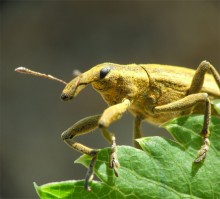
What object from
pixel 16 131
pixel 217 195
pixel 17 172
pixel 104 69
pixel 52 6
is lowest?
pixel 17 172

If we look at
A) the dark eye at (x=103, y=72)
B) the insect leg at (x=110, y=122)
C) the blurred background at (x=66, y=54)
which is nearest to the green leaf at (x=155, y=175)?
the insect leg at (x=110, y=122)

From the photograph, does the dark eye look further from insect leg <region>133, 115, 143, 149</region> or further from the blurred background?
the blurred background

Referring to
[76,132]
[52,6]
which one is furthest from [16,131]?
[76,132]

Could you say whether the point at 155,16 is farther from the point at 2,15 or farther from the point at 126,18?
the point at 2,15

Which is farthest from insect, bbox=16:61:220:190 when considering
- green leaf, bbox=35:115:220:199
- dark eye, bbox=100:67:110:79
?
green leaf, bbox=35:115:220:199

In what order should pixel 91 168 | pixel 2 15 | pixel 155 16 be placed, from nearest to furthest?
pixel 91 168, pixel 155 16, pixel 2 15
